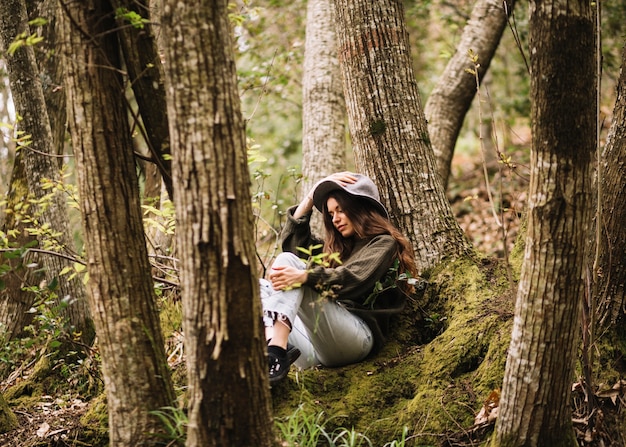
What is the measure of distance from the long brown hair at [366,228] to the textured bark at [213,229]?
169cm

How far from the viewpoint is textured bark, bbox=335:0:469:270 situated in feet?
14.8

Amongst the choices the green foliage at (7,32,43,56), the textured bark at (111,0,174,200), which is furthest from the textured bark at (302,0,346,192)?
the green foliage at (7,32,43,56)

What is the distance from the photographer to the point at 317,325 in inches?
148

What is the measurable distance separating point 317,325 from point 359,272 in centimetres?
43

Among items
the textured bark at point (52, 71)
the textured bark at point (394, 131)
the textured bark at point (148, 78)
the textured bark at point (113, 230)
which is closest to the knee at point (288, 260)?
the textured bark at point (394, 131)

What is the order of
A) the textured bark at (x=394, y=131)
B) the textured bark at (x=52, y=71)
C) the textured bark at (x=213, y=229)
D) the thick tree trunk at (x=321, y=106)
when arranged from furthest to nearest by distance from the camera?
1. the thick tree trunk at (x=321, y=106)
2. the textured bark at (x=52, y=71)
3. the textured bark at (x=394, y=131)
4. the textured bark at (x=213, y=229)

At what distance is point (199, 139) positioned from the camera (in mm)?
2471

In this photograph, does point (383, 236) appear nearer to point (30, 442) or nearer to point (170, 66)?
point (170, 66)

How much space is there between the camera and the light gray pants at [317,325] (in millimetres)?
3684

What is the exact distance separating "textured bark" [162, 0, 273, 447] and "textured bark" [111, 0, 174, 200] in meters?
0.51

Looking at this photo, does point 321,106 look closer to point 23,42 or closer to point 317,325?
point 317,325

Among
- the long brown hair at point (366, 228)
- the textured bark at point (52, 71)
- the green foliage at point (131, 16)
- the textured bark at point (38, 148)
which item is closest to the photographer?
the green foliage at point (131, 16)

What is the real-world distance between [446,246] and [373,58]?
4.82 feet

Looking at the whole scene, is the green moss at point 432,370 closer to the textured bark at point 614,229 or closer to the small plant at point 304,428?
the small plant at point 304,428
